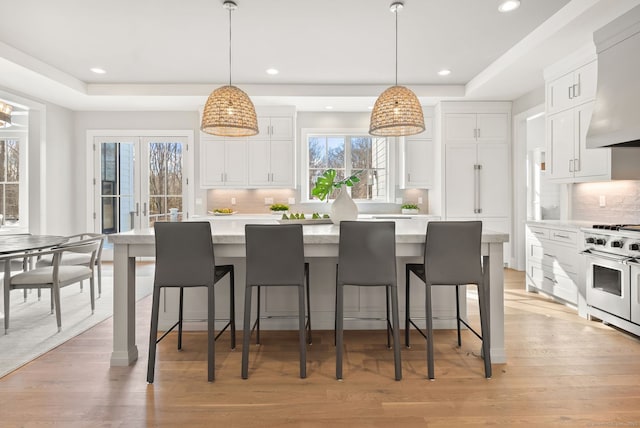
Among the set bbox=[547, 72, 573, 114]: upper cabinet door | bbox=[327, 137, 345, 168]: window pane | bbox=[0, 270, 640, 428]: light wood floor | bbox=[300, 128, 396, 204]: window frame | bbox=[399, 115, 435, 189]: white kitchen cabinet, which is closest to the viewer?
bbox=[0, 270, 640, 428]: light wood floor

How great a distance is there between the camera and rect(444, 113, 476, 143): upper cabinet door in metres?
5.64

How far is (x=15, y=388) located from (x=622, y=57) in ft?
16.2

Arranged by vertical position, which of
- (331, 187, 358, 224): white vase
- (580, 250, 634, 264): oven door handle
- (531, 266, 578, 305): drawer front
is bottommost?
(531, 266, 578, 305): drawer front

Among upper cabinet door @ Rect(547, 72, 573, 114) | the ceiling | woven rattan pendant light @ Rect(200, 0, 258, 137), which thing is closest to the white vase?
woven rattan pendant light @ Rect(200, 0, 258, 137)

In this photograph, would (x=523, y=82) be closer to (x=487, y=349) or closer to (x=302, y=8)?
(x=302, y=8)

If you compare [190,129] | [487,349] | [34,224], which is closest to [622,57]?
[487,349]

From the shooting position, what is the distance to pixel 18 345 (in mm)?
2740

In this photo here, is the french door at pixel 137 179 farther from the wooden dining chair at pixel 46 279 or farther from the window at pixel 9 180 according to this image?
the wooden dining chair at pixel 46 279

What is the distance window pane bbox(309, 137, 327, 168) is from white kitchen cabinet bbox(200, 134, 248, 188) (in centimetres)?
116

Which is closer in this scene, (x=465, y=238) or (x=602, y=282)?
(x=465, y=238)

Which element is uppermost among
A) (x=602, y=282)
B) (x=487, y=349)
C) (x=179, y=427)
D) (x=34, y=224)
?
(x=34, y=224)

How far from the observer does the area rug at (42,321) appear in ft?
8.58

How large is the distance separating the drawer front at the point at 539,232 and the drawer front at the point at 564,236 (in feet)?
0.30

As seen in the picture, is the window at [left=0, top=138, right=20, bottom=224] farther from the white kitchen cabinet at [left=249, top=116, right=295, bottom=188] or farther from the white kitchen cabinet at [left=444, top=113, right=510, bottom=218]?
the white kitchen cabinet at [left=444, top=113, right=510, bottom=218]
